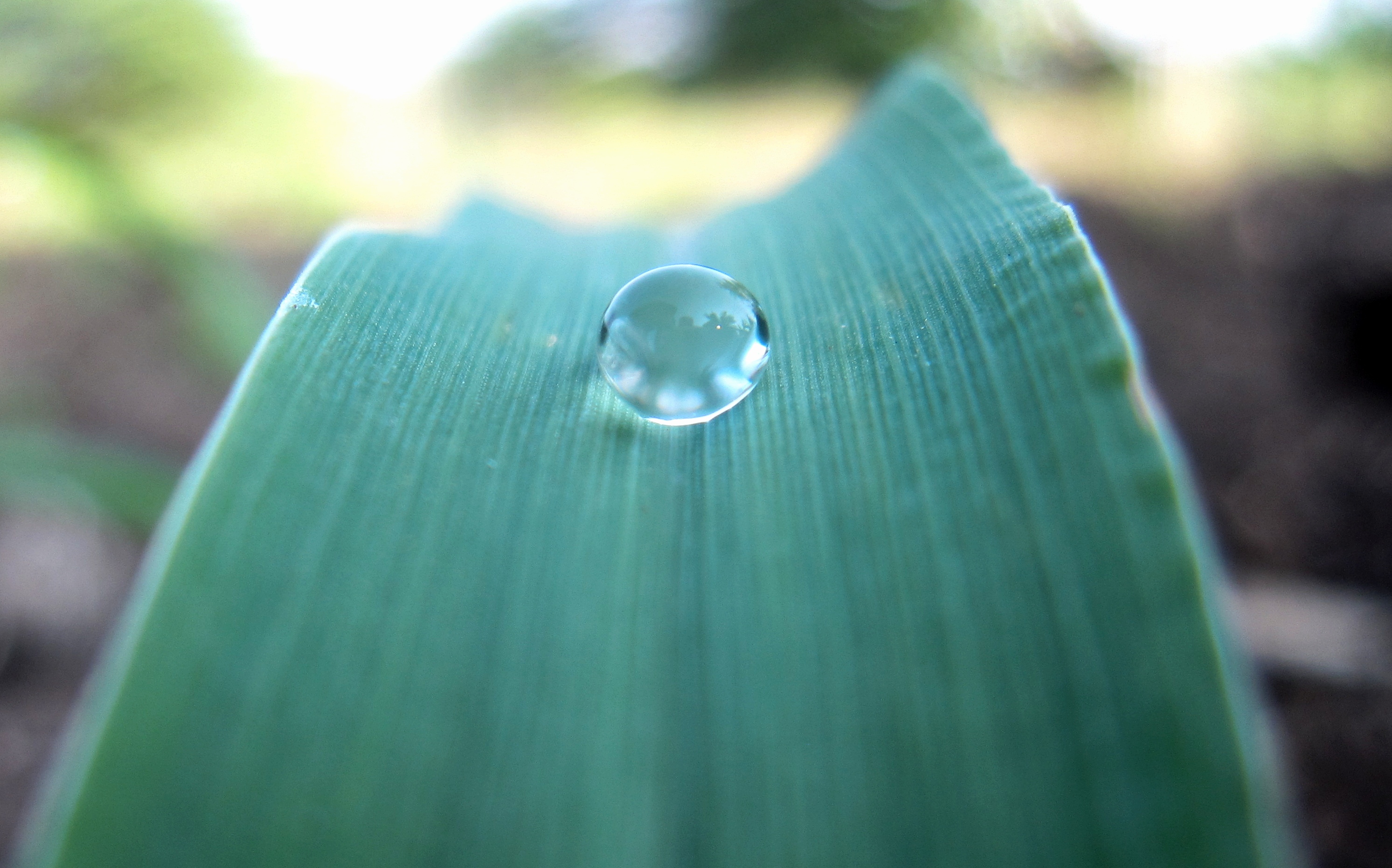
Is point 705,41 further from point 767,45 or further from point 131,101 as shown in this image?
point 131,101

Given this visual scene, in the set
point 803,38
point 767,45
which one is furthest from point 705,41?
point 803,38

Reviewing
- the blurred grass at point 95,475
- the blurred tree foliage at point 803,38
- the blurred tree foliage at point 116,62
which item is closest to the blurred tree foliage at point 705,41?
the blurred tree foliage at point 803,38

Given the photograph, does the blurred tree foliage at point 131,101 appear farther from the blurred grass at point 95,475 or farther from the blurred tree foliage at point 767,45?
the blurred tree foliage at point 767,45

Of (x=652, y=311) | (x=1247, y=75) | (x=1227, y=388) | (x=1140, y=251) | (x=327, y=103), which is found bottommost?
(x=652, y=311)

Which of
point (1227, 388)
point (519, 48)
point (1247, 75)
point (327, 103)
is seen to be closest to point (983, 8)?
point (1247, 75)

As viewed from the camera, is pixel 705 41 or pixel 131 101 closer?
pixel 131 101

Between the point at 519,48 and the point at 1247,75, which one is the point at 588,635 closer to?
the point at 1247,75
